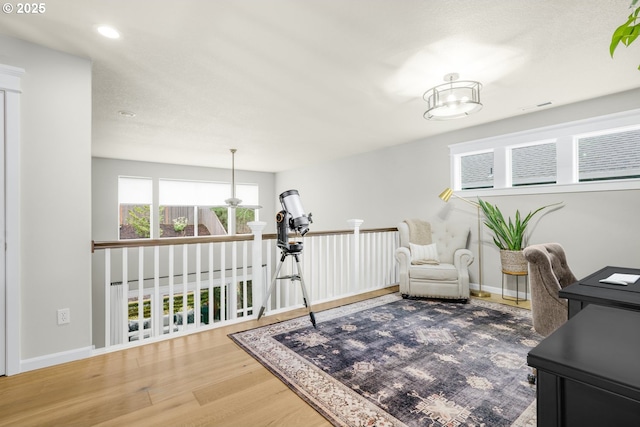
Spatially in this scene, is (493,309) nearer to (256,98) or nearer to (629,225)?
(629,225)

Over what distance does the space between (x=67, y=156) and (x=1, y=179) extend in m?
0.42

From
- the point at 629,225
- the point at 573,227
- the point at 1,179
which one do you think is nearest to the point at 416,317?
the point at 573,227

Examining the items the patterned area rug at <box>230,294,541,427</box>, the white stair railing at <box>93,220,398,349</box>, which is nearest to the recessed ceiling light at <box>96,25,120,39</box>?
the white stair railing at <box>93,220,398,349</box>

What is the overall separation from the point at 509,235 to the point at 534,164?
3.28 ft

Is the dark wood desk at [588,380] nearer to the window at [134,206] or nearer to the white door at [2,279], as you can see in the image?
the white door at [2,279]

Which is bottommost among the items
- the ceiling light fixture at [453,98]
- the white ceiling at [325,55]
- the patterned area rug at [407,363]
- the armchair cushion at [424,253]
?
the patterned area rug at [407,363]

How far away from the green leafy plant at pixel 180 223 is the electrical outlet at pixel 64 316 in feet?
16.7

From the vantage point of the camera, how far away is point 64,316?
232 cm

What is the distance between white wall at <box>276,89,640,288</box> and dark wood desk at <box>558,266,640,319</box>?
2.04 m

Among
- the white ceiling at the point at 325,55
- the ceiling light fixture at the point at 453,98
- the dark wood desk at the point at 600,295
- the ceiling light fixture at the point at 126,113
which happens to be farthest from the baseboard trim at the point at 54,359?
the ceiling light fixture at the point at 453,98

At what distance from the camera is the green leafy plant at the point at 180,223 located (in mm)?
7184

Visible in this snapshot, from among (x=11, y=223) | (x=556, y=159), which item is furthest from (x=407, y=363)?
(x=556, y=159)

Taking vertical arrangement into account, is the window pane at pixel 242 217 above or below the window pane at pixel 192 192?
below

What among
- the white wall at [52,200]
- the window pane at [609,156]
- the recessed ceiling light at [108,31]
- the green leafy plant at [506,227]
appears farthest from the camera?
the green leafy plant at [506,227]
